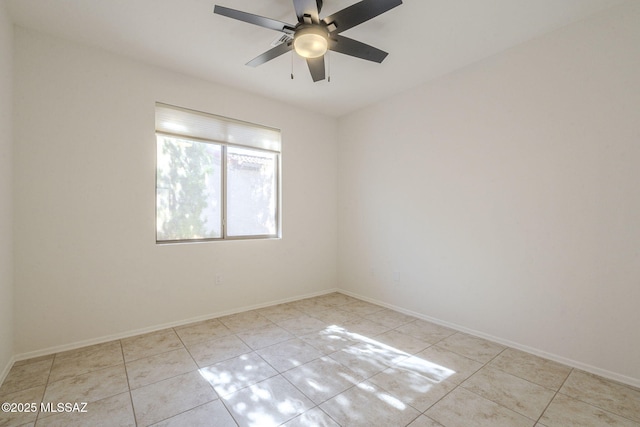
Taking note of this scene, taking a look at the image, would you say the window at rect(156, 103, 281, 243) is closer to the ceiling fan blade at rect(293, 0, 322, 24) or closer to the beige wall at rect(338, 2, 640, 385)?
the beige wall at rect(338, 2, 640, 385)

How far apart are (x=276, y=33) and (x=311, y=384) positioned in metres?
2.81

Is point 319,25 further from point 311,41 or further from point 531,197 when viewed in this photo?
point 531,197

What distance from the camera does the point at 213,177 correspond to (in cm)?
334

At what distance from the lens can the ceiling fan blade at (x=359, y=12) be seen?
1.61 m

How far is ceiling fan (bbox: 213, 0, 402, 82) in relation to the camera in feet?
5.53

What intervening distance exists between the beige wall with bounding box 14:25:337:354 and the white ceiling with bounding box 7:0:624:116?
0.81ft

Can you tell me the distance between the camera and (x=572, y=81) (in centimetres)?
225

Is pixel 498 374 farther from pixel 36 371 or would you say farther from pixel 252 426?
pixel 36 371

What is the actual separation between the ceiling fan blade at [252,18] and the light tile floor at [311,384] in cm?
245

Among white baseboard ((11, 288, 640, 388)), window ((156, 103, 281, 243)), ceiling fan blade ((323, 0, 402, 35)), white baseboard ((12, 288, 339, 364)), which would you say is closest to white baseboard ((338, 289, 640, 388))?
white baseboard ((11, 288, 640, 388))

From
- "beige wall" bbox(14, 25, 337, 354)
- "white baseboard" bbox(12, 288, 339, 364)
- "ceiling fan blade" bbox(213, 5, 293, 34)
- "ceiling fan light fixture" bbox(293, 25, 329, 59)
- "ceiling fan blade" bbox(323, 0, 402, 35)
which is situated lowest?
"white baseboard" bbox(12, 288, 339, 364)

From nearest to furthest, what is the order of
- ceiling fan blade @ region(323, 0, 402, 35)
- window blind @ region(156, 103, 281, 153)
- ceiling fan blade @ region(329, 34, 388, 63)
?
1. ceiling fan blade @ region(323, 0, 402, 35)
2. ceiling fan blade @ region(329, 34, 388, 63)
3. window blind @ region(156, 103, 281, 153)

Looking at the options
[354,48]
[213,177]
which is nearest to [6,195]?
[213,177]

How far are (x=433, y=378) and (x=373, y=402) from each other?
0.56 meters
